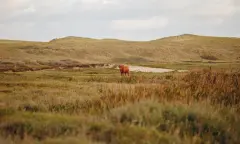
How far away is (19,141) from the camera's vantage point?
5957 millimetres

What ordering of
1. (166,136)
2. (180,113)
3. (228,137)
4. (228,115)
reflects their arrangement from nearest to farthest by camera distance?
(166,136), (228,137), (180,113), (228,115)

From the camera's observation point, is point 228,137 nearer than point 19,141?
No

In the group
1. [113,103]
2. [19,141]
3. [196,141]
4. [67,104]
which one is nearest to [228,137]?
[196,141]

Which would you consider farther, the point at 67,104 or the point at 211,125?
the point at 67,104

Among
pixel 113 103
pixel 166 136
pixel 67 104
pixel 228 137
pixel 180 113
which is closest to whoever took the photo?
pixel 166 136

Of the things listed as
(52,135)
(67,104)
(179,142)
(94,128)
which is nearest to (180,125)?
(179,142)

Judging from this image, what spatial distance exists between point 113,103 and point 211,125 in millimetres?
2847

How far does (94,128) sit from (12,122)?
1.76m

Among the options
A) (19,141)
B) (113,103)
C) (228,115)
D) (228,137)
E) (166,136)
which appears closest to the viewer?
(19,141)

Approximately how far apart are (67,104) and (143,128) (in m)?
5.27

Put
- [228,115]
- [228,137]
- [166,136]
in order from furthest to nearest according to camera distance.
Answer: [228,115] < [228,137] < [166,136]

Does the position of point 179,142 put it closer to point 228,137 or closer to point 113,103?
point 228,137

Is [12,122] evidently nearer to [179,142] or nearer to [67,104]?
[179,142]

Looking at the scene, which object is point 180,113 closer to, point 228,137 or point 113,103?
point 228,137
